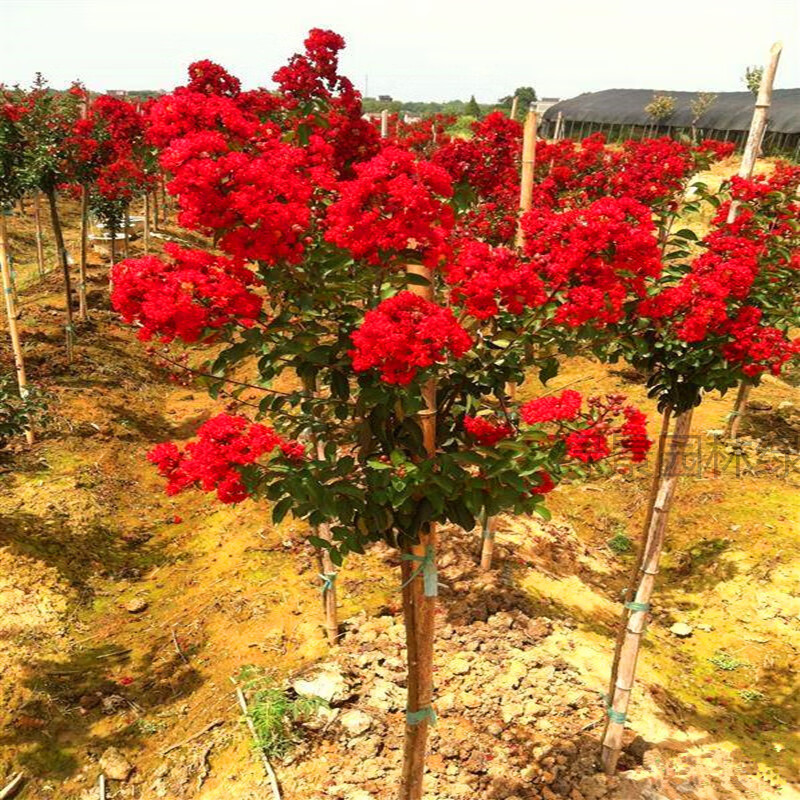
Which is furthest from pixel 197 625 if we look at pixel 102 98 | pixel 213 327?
pixel 102 98

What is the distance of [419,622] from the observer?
3.15 m

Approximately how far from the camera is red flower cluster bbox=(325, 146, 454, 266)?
217 cm

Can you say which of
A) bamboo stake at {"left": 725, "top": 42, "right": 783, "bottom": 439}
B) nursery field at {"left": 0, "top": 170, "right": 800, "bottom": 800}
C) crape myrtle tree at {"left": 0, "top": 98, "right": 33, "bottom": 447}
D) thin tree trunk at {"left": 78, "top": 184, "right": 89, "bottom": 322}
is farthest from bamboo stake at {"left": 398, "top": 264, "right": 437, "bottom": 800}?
thin tree trunk at {"left": 78, "top": 184, "right": 89, "bottom": 322}

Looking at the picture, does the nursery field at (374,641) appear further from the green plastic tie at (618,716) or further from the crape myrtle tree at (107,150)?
the crape myrtle tree at (107,150)

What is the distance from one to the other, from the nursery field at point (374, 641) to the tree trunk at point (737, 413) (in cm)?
26

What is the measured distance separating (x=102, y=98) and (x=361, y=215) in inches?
413

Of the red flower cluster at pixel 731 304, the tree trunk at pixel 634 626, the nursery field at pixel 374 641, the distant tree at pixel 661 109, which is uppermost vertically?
the distant tree at pixel 661 109

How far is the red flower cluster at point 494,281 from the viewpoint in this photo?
2.38 meters

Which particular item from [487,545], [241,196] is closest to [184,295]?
[241,196]

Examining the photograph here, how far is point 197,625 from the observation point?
6.09 meters

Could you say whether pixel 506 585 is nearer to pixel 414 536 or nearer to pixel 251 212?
pixel 414 536

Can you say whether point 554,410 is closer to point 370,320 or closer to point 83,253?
point 370,320

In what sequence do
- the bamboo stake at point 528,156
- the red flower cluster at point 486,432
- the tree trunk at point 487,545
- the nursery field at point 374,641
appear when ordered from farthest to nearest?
the tree trunk at point 487,545, the bamboo stake at point 528,156, the nursery field at point 374,641, the red flower cluster at point 486,432

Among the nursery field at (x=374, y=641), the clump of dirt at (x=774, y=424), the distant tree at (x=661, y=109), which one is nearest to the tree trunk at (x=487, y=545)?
the nursery field at (x=374, y=641)
